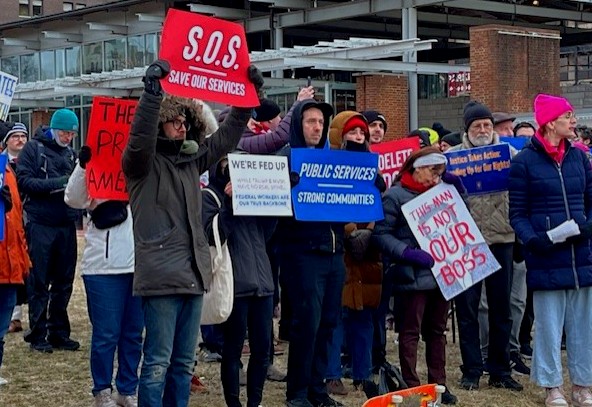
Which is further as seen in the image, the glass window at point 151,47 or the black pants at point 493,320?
the glass window at point 151,47

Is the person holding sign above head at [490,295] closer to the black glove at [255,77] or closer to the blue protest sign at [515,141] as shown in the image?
the blue protest sign at [515,141]

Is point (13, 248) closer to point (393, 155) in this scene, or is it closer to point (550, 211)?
point (393, 155)

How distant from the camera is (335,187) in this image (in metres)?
7.80

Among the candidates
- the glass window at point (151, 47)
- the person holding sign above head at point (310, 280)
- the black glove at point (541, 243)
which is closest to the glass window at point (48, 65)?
the glass window at point (151, 47)

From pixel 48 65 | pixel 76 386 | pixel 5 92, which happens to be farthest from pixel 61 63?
pixel 5 92

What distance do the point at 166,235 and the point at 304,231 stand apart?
161cm

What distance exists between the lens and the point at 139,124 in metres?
5.95

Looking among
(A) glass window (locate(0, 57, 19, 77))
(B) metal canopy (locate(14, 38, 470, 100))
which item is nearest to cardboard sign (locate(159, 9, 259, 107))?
(B) metal canopy (locate(14, 38, 470, 100))

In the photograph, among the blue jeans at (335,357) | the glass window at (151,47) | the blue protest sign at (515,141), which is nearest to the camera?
the blue jeans at (335,357)

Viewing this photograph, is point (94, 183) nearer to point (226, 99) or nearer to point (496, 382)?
point (226, 99)

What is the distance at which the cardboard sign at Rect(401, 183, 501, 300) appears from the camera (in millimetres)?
7909

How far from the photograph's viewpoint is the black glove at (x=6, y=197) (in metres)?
7.67

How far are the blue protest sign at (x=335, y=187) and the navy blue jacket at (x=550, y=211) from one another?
1046 mm

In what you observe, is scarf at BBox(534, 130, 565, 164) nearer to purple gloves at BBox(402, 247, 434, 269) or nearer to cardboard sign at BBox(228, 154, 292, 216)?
purple gloves at BBox(402, 247, 434, 269)
